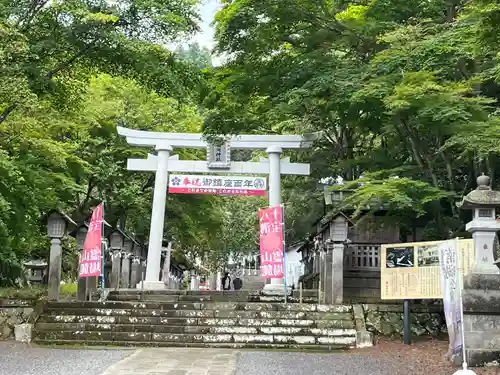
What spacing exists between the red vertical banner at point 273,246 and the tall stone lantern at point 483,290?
6007 millimetres

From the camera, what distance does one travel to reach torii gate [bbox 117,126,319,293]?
19.9 meters

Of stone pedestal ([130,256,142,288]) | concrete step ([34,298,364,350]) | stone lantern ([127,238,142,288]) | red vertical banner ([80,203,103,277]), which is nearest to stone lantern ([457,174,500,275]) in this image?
concrete step ([34,298,364,350])

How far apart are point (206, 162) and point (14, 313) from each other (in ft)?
31.8

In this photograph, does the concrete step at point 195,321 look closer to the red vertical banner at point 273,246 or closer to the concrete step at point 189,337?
the concrete step at point 189,337

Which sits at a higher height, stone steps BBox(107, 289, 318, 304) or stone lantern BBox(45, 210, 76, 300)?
stone lantern BBox(45, 210, 76, 300)

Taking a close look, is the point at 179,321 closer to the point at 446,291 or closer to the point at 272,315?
the point at 272,315

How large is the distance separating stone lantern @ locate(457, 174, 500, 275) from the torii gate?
10696 millimetres

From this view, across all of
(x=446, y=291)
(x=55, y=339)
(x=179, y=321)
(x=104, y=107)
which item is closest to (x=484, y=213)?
(x=446, y=291)

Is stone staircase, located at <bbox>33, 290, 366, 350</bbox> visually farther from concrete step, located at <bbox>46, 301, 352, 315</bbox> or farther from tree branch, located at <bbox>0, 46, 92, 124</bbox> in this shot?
tree branch, located at <bbox>0, 46, 92, 124</bbox>

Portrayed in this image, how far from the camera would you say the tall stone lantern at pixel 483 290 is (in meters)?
8.33

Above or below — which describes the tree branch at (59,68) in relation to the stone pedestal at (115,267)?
above

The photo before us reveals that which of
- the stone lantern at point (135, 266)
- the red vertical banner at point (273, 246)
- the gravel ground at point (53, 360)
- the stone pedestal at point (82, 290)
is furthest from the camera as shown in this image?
the stone lantern at point (135, 266)

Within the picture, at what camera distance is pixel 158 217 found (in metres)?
19.8

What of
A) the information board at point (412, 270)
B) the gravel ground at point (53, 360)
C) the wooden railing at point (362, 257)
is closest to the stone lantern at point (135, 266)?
the wooden railing at point (362, 257)
